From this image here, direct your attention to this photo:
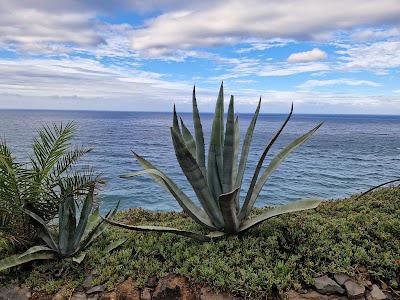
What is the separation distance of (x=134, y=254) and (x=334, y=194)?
44.8ft

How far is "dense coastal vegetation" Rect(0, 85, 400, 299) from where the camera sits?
13.5 feet

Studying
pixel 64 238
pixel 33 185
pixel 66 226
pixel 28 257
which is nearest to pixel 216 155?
pixel 66 226

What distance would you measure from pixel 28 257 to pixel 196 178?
224cm

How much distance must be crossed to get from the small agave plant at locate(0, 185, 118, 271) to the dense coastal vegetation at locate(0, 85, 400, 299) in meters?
0.01

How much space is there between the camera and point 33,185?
473cm

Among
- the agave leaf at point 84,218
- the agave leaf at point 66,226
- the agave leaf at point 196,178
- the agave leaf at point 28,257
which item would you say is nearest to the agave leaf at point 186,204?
the agave leaf at point 196,178

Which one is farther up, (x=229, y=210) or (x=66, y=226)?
(x=229, y=210)

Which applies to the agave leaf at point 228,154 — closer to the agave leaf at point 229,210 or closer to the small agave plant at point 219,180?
the small agave plant at point 219,180

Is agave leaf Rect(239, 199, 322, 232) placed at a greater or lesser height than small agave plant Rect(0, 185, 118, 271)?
greater

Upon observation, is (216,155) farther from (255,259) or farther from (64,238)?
(64,238)

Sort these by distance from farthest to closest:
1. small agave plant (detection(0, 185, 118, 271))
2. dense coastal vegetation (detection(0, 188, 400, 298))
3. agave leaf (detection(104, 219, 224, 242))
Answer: agave leaf (detection(104, 219, 224, 242))
small agave plant (detection(0, 185, 118, 271))
dense coastal vegetation (detection(0, 188, 400, 298))

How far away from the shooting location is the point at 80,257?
4637 millimetres

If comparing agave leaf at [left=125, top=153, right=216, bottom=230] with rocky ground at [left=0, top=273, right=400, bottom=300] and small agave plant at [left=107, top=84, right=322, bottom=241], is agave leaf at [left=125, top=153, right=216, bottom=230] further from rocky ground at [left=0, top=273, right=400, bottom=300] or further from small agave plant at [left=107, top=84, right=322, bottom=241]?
rocky ground at [left=0, top=273, right=400, bottom=300]

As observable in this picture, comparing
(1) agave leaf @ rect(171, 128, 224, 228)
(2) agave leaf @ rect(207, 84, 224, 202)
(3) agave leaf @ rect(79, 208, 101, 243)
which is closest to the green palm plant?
(3) agave leaf @ rect(79, 208, 101, 243)
